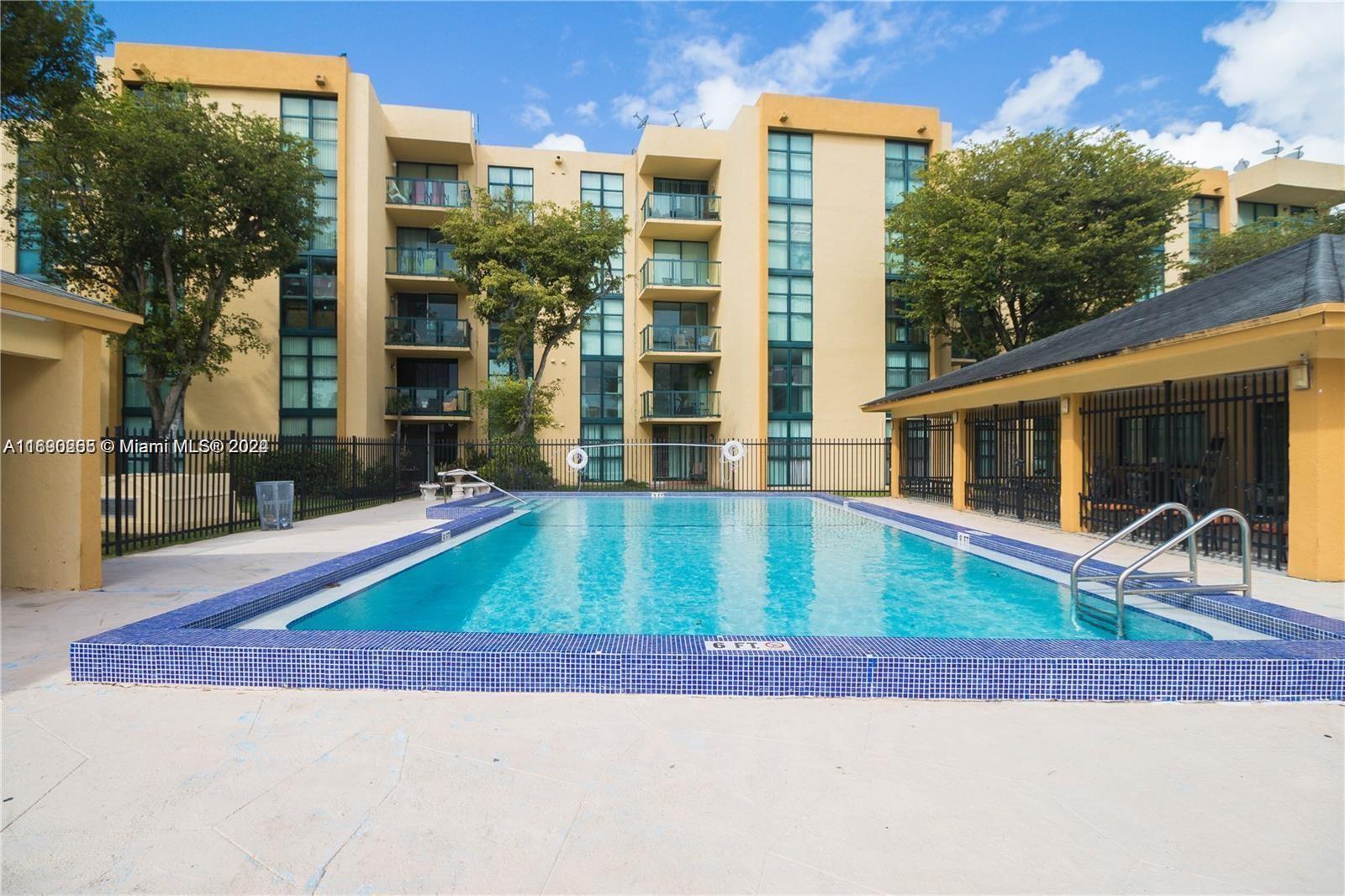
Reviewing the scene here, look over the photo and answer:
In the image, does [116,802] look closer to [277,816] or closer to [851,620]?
[277,816]

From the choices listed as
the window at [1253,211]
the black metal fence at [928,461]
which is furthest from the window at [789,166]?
the window at [1253,211]

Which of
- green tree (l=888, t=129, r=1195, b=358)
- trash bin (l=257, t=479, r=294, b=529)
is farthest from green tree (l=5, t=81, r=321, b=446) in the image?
green tree (l=888, t=129, r=1195, b=358)

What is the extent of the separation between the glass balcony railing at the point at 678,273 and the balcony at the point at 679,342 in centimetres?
151

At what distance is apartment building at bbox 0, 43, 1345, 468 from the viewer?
20312 millimetres

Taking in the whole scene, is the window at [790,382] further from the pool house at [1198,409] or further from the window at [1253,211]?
the window at [1253,211]

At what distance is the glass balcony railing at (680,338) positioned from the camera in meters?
23.3

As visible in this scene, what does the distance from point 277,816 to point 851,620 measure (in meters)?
5.03

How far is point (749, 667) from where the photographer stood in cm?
389

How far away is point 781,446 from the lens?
2230 centimetres

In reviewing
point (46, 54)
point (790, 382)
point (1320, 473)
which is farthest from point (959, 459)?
point (46, 54)

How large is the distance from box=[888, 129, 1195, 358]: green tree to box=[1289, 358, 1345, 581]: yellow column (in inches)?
541

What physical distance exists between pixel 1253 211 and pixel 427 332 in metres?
33.9

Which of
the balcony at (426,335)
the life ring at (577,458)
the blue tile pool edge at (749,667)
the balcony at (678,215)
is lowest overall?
the blue tile pool edge at (749,667)

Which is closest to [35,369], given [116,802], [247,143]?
[116,802]
